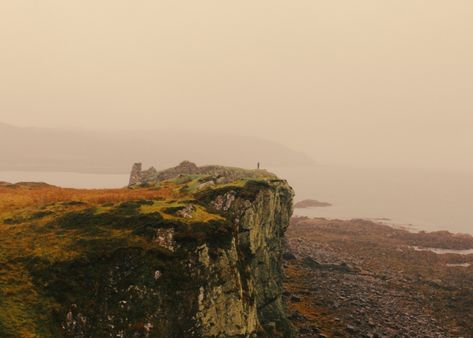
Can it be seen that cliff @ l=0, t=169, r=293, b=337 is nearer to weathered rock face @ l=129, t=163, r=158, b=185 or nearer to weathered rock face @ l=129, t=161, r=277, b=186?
weathered rock face @ l=129, t=161, r=277, b=186

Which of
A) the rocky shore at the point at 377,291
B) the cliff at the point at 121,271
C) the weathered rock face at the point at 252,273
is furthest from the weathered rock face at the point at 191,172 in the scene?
the cliff at the point at 121,271

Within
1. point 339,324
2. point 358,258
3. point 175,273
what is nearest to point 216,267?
point 175,273

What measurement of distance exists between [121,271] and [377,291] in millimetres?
38533

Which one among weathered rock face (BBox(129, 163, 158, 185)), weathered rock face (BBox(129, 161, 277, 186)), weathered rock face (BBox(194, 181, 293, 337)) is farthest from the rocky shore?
weathered rock face (BBox(129, 163, 158, 185))

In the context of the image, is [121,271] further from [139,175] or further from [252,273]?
[139,175]

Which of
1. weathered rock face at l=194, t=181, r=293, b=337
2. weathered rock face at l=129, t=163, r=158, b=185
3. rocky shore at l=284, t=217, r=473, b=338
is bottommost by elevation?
rocky shore at l=284, t=217, r=473, b=338

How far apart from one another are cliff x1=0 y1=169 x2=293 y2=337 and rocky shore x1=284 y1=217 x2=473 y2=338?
18.1 m

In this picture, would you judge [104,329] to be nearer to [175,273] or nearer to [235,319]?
[175,273]

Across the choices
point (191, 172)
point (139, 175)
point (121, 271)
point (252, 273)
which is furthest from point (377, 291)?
point (121, 271)

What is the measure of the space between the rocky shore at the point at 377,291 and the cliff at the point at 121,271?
18103 mm

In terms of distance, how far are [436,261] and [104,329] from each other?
6958cm

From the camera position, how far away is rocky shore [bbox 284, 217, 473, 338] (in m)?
33.6

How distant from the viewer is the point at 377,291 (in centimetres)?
4366

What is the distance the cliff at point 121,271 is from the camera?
12.7 m
